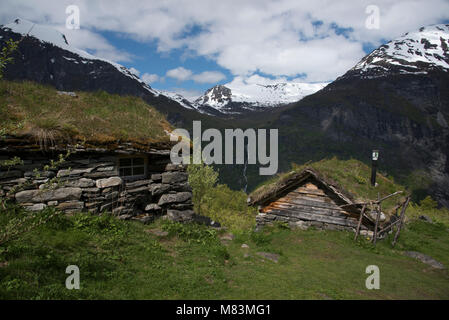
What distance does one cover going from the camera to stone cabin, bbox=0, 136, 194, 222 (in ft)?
23.1

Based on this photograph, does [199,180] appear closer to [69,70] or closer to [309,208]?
[309,208]

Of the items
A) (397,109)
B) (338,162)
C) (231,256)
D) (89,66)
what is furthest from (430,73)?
(89,66)

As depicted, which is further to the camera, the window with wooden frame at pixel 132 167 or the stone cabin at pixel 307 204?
the stone cabin at pixel 307 204

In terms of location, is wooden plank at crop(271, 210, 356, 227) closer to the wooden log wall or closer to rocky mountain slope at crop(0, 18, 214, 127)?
the wooden log wall

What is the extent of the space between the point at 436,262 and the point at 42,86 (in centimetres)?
1613

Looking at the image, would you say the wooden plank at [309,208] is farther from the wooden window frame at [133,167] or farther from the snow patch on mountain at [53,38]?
the snow patch on mountain at [53,38]

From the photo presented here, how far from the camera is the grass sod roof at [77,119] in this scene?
7.33m

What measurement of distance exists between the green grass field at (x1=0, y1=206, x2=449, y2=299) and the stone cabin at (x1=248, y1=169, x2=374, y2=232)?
1506mm

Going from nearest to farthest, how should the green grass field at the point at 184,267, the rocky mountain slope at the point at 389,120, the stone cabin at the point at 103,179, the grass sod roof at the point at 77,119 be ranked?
the green grass field at the point at 184,267
the stone cabin at the point at 103,179
the grass sod roof at the point at 77,119
the rocky mountain slope at the point at 389,120

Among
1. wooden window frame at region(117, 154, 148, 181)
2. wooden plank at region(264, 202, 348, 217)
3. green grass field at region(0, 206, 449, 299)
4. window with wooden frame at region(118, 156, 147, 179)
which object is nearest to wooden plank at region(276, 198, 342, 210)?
wooden plank at region(264, 202, 348, 217)

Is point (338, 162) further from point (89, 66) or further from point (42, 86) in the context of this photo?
point (89, 66)

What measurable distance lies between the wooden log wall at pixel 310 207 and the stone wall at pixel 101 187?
4822 millimetres

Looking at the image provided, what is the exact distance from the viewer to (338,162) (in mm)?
15742

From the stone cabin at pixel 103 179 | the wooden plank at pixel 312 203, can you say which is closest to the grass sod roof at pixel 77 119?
the stone cabin at pixel 103 179
